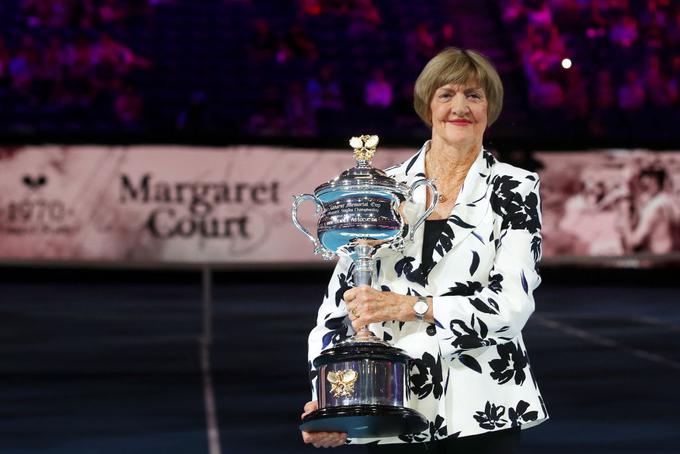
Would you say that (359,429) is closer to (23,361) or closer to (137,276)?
(23,361)

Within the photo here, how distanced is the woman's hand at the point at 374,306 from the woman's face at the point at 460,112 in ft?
1.62

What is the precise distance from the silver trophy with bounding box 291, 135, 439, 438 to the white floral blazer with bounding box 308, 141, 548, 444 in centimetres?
10

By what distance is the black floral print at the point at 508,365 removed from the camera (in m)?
3.79

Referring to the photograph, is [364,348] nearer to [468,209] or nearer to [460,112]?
[468,209]

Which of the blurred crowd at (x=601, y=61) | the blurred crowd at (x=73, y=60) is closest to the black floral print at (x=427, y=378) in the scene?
the blurred crowd at (x=601, y=61)

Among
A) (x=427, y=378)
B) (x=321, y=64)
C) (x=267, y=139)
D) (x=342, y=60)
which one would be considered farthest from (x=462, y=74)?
(x=342, y=60)

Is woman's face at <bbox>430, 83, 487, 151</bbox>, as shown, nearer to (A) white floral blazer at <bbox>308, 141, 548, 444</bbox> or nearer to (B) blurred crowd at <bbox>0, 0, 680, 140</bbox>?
(A) white floral blazer at <bbox>308, 141, 548, 444</bbox>

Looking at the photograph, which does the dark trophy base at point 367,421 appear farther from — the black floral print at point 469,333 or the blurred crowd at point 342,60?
the blurred crowd at point 342,60

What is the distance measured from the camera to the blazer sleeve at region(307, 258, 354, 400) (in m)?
3.86

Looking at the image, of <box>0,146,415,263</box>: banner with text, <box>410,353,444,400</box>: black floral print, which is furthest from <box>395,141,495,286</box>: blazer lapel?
<box>0,146,415,263</box>: banner with text

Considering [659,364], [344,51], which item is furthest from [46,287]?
[659,364]

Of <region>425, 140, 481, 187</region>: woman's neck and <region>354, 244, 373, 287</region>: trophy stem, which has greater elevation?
<region>425, 140, 481, 187</region>: woman's neck

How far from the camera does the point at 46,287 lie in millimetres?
20969

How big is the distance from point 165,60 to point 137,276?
364 centimetres
